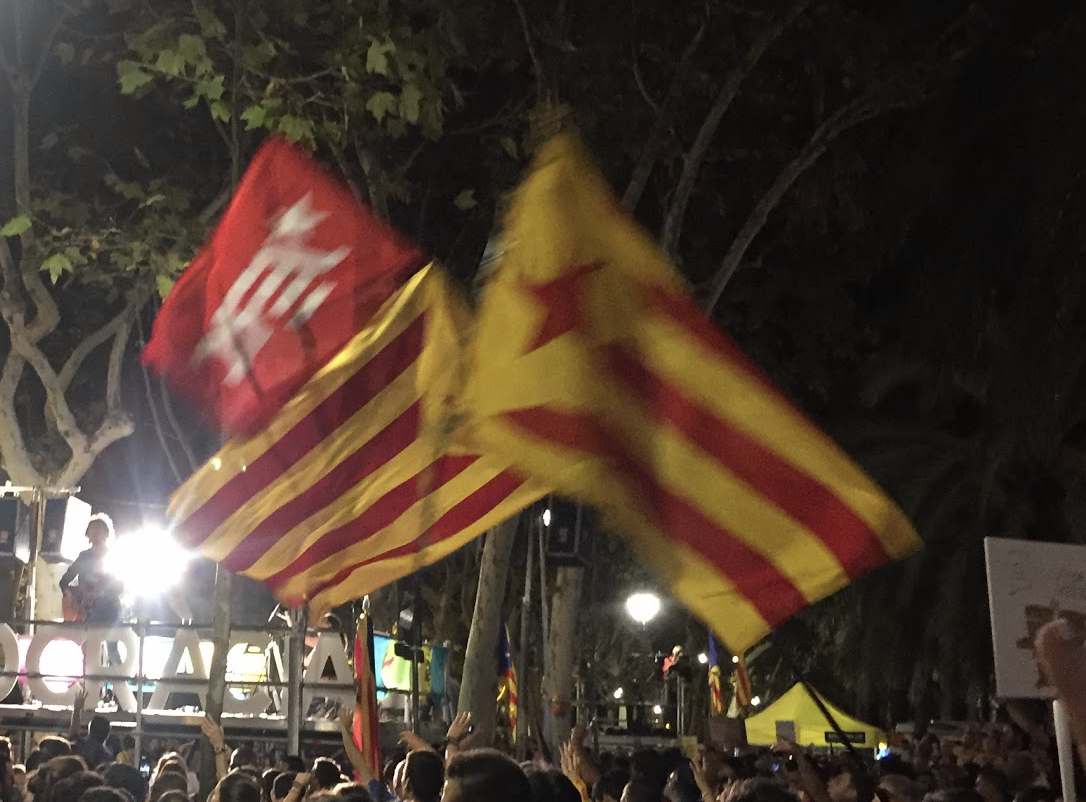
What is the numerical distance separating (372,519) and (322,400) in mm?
670

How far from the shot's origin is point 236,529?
298 inches

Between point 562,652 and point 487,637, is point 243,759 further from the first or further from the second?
point 562,652

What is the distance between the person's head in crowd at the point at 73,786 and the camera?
20.5ft

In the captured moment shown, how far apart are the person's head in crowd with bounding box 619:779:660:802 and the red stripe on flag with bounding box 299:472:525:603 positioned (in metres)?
1.63

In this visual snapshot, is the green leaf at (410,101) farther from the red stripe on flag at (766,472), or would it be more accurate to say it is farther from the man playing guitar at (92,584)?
the red stripe on flag at (766,472)

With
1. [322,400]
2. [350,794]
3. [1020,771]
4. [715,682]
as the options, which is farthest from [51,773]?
[715,682]

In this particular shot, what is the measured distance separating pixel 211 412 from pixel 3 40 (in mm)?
9242

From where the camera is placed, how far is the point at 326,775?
7.55 meters

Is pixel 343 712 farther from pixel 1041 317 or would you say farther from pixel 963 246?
pixel 963 246

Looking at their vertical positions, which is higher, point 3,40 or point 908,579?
point 3,40

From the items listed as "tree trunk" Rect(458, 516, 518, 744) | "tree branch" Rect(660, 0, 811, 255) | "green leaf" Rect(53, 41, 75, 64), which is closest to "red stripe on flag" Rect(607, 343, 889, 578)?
"tree trunk" Rect(458, 516, 518, 744)

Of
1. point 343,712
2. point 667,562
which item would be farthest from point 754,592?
point 343,712

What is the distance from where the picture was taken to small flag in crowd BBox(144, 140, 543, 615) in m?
7.27

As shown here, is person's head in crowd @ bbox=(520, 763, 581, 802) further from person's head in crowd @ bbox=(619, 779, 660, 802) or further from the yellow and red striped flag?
the yellow and red striped flag
